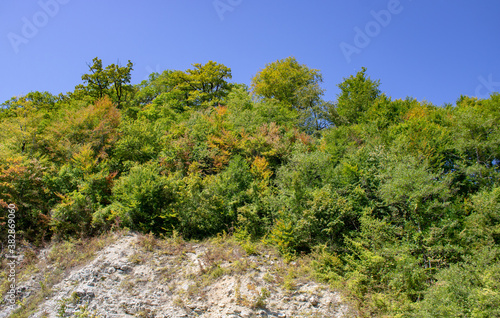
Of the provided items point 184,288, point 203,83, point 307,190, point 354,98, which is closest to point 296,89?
point 354,98

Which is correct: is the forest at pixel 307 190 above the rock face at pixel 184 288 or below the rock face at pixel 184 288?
above

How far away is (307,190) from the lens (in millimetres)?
16375

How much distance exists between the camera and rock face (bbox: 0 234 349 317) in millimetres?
11797

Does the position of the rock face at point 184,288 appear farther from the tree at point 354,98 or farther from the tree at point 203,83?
the tree at point 203,83

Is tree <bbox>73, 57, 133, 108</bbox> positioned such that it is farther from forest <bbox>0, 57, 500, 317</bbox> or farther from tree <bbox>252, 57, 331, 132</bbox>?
tree <bbox>252, 57, 331, 132</bbox>

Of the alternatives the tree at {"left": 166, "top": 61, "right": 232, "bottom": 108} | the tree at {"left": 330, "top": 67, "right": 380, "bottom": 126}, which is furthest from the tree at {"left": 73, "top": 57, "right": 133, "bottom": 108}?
the tree at {"left": 330, "top": 67, "right": 380, "bottom": 126}

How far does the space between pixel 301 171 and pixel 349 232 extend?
4.46 m

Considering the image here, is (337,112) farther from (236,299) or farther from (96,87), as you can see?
(96,87)

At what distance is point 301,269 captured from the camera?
14.0 m

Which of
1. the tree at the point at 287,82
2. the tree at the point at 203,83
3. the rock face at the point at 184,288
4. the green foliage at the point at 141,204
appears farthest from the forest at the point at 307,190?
the tree at the point at 203,83

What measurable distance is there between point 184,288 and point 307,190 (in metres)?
8.06

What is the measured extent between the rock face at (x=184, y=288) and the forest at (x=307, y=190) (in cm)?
150

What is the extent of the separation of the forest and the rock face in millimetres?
1503

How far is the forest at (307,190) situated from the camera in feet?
41.3
